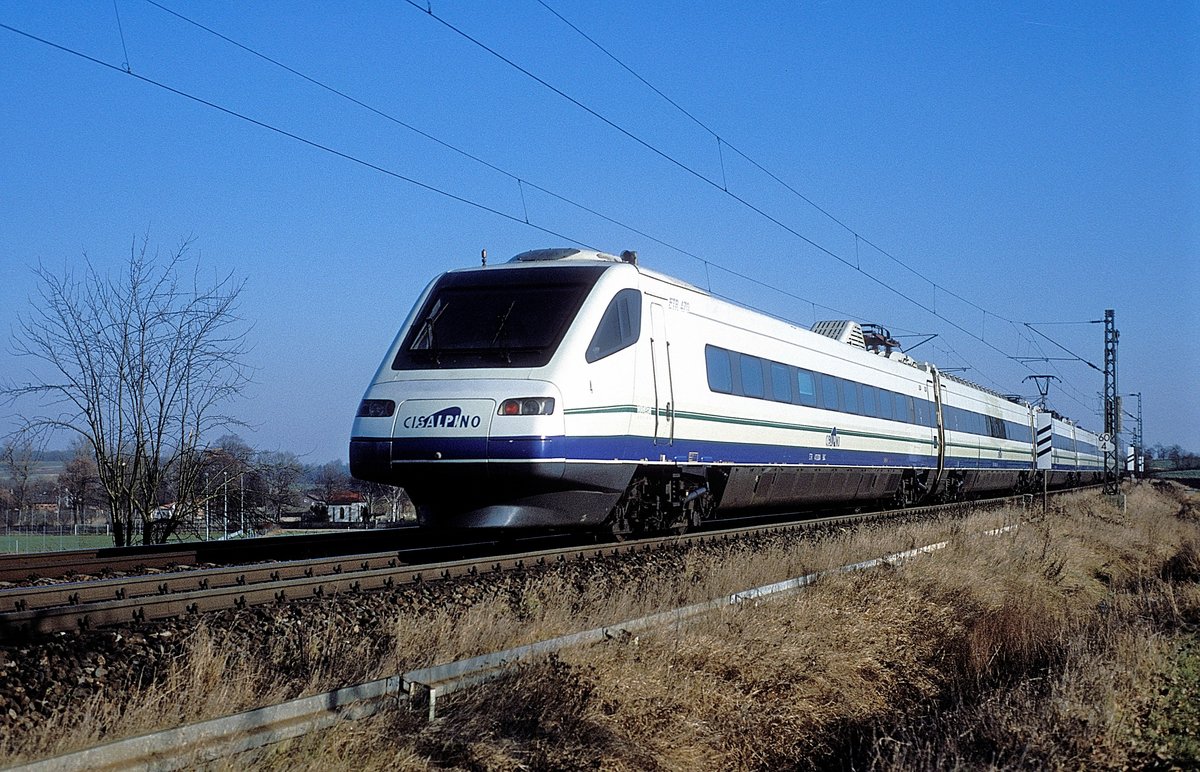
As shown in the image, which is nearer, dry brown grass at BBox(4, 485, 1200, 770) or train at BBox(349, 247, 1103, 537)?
dry brown grass at BBox(4, 485, 1200, 770)

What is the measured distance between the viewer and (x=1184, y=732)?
7.14 meters

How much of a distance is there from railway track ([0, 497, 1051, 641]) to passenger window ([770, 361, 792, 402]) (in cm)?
468

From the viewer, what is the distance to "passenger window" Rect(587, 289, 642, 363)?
37.1ft

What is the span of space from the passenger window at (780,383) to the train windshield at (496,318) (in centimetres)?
522

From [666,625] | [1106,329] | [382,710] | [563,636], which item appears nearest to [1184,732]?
[666,625]

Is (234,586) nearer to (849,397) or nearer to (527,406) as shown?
(527,406)

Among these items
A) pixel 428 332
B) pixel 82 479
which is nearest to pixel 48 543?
pixel 82 479

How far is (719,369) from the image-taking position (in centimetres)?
1430

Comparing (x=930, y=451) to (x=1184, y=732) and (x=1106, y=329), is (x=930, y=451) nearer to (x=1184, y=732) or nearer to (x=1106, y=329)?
(x=1184, y=732)

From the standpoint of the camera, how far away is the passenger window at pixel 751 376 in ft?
49.6

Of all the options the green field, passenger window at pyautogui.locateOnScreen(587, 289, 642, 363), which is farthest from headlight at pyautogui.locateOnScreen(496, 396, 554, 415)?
the green field

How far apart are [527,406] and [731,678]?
3.84 m

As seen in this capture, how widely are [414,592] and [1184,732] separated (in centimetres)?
563

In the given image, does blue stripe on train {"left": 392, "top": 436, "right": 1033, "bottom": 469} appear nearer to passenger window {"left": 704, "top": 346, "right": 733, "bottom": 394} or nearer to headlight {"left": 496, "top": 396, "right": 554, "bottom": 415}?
headlight {"left": 496, "top": 396, "right": 554, "bottom": 415}
